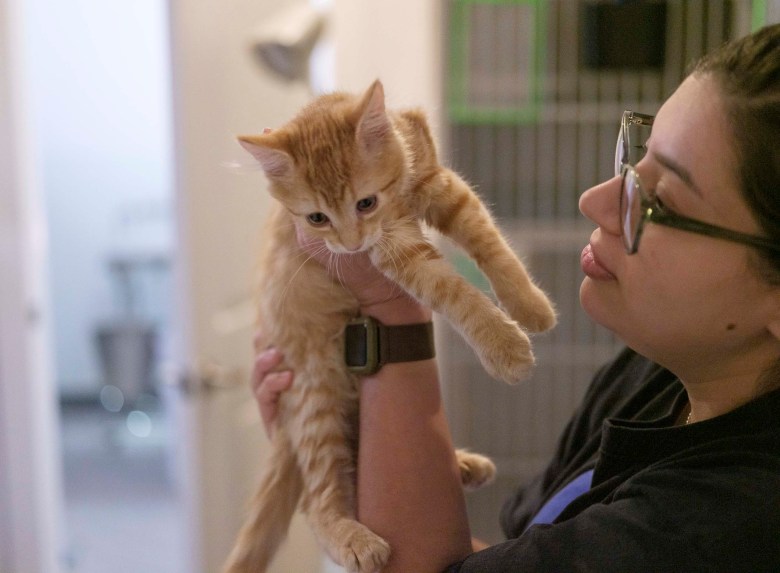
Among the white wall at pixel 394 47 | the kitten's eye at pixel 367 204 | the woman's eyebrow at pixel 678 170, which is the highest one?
the white wall at pixel 394 47

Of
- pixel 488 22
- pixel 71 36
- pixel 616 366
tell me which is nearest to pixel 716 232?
pixel 616 366

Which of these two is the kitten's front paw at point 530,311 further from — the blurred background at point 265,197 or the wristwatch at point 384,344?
the blurred background at point 265,197

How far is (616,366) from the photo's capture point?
105 cm

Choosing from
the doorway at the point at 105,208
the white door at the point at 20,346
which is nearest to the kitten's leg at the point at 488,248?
the white door at the point at 20,346

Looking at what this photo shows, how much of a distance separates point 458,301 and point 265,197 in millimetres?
1034

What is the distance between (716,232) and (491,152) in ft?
5.65

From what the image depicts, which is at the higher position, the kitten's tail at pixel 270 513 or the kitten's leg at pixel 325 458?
the kitten's leg at pixel 325 458

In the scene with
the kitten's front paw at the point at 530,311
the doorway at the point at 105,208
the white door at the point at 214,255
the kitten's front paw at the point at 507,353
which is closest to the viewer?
the kitten's front paw at the point at 507,353

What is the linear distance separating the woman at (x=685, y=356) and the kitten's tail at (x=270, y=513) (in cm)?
24

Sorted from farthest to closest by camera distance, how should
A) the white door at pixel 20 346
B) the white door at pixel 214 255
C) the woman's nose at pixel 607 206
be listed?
1. the white door at pixel 20 346
2. the white door at pixel 214 255
3. the woman's nose at pixel 607 206

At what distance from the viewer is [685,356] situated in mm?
803

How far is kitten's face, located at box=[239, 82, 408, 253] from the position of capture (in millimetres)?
1051

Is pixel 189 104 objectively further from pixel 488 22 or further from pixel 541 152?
pixel 541 152

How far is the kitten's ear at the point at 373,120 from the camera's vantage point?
0.99 m
